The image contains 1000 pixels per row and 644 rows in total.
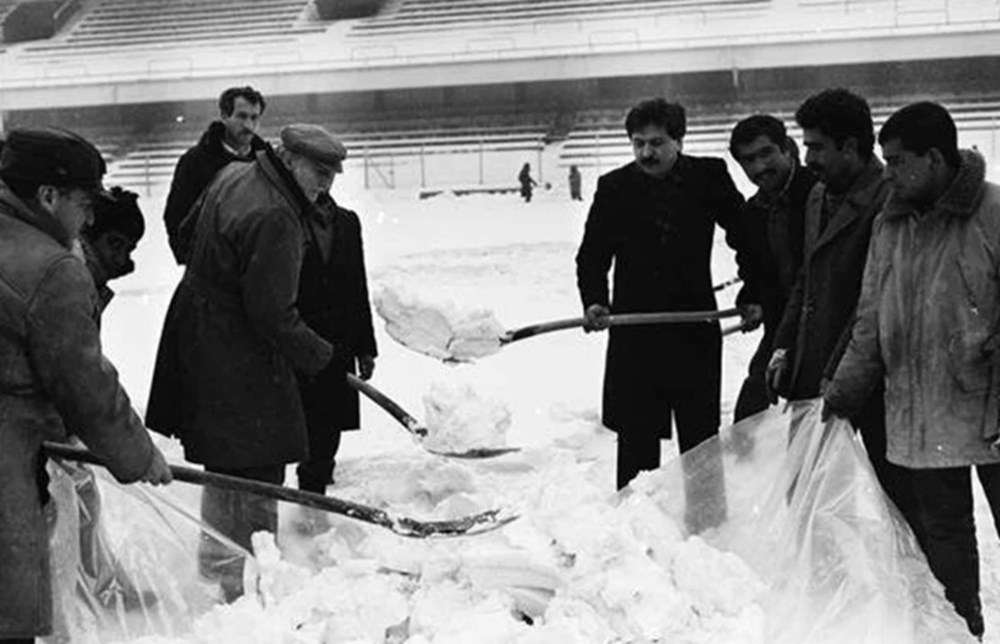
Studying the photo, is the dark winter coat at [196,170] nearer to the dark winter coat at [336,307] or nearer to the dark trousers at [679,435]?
the dark winter coat at [336,307]

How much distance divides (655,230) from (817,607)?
1711 mm

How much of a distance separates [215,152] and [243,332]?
2054 millimetres

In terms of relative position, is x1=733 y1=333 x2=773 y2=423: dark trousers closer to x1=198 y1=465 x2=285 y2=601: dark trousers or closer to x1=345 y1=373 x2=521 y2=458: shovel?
x1=345 y1=373 x2=521 y2=458: shovel

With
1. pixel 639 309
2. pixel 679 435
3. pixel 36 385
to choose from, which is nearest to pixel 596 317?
pixel 639 309

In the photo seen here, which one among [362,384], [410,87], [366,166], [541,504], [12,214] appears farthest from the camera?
[410,87]

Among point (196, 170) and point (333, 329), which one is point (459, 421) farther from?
point (196, 170)

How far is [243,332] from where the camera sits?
387cm

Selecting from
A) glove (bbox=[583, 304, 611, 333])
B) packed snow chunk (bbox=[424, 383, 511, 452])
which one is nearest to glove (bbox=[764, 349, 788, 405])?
glove (bbox=[583, 304, 611, 333])

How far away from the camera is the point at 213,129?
18.8ft

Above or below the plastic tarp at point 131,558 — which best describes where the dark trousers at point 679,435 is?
below

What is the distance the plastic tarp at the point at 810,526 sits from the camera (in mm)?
3139

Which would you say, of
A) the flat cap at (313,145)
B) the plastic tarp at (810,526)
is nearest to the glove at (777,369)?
the plastic tarp at (810,526)

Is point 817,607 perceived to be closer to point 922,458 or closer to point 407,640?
point 922,458

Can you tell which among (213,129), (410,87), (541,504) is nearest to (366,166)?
(410,87)
